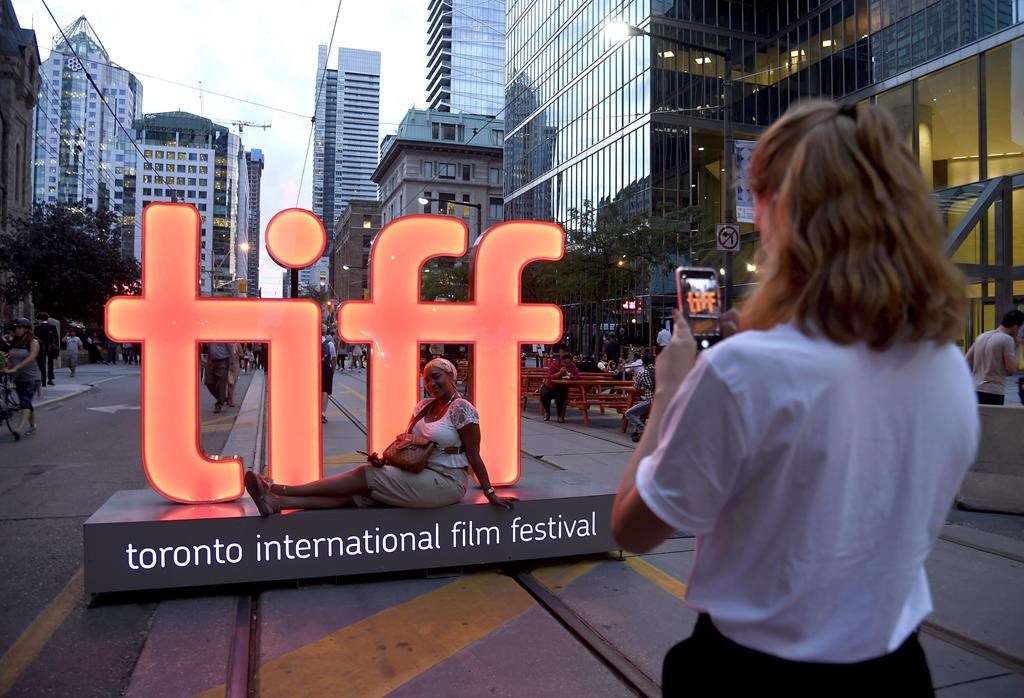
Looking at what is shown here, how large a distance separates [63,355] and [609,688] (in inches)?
1448

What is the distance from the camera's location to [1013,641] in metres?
4.07

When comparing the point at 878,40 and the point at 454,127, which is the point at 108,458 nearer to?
the point at 878,40

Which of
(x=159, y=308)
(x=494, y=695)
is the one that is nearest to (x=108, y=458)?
(x=159, y=308)

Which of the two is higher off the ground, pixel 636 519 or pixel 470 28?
pixel 470 28

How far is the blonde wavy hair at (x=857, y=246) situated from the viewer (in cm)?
117

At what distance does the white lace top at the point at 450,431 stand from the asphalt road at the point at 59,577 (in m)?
2.00

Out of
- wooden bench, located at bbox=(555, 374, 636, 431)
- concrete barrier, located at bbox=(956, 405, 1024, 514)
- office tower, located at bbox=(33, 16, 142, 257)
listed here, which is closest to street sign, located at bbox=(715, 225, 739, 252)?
wooden bench, located at bbox=(555, 374, 636, 431)

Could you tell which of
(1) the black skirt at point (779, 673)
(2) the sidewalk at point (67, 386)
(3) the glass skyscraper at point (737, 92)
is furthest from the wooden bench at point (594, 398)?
(1) the black skirt at point (779, 673)

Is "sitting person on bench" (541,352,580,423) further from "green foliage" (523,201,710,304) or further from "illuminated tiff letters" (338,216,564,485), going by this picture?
"green foliage" (523,201,710,304)

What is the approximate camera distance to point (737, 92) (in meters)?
33.8

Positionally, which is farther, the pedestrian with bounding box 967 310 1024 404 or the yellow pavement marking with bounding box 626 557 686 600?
the pedestrian with bounding box 967 310 1024 404

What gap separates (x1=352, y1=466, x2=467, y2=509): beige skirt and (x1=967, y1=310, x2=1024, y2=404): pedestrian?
6.53 metres

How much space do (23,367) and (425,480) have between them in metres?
10.00

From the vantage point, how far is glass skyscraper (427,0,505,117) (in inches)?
4756
